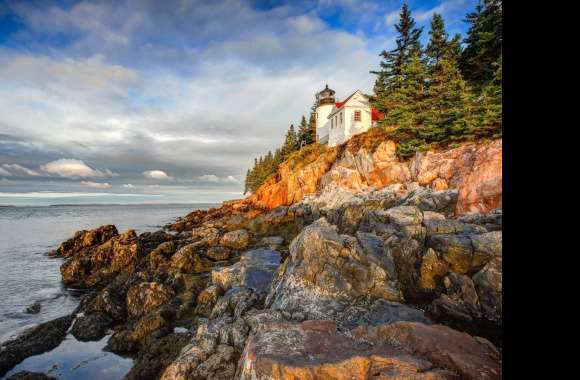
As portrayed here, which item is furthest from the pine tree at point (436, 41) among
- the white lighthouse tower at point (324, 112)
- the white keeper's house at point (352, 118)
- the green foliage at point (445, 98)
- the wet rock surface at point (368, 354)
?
the wet rock surface at point (368, 354)

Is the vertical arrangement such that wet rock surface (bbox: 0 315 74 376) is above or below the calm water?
above

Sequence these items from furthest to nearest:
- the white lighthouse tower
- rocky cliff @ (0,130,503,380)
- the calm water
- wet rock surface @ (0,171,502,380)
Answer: the white lighthouse tower < the calm water < rocky cliff @ (0,130,503,380) < wet rock surface @ (0,171,502,380)

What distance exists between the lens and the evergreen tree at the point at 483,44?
2740cm

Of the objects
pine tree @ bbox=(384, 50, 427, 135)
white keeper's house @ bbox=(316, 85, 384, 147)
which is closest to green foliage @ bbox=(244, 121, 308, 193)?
white keeper's house @ bbox=(316, 85, 384, 147)

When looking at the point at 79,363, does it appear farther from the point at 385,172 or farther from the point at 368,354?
the point at 385,172

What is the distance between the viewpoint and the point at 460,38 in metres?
32.8

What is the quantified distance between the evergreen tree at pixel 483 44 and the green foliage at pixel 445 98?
0.08 m

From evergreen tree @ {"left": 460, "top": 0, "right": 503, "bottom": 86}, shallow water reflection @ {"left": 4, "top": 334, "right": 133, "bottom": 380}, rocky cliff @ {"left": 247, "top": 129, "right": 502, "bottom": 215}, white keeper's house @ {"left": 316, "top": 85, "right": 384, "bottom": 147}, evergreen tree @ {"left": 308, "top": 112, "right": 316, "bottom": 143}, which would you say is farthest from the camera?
evergreen tree @ {"left": 308, "top": 112, "right": 316, "bottom": 143}

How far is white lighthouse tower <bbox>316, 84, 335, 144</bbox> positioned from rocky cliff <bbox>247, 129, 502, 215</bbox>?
4.50 meters

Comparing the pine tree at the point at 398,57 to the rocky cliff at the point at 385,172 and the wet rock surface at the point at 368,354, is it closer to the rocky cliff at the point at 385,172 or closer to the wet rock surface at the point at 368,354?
the rocky cliff at the point at 385,172

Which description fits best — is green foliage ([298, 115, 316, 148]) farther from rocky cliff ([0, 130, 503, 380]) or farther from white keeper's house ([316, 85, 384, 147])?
rocky cliff ([0, 130, 503, 380])

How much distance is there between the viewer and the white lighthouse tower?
1880 inches

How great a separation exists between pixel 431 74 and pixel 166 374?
35041mm

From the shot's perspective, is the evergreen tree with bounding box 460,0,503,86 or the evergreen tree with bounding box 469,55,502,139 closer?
the evergreen tree with bounding box 469,55,502,139
